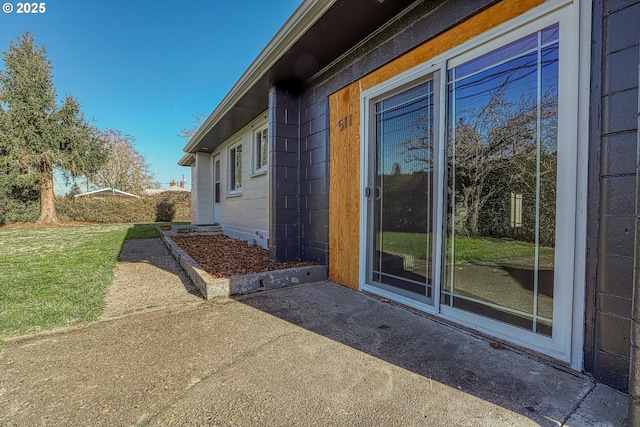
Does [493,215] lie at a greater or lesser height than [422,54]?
lesser

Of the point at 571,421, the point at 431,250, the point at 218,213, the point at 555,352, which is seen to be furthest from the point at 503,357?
the point at 218,213

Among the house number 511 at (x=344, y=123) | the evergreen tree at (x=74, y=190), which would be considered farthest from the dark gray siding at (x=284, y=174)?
the evergreen tree at (x=74, y=190)

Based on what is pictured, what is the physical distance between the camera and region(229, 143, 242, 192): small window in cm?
790

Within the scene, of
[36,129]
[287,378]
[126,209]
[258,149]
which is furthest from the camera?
[126,209]

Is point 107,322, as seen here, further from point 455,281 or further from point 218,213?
point 218,213

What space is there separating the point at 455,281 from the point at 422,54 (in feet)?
6.63

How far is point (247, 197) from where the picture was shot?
23.3ft

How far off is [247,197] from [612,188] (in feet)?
20.9

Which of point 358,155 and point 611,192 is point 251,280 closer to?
point 358,155

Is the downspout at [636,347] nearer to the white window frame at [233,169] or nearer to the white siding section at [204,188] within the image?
the white window frame at [233,169]

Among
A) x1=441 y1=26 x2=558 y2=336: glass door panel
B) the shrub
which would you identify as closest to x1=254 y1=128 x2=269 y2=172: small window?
x1=441 y1=26 x2=558 y2=336: glass door panel

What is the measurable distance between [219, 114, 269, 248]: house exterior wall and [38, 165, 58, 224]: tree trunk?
10.7 meters

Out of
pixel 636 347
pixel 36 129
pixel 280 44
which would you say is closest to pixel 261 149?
pixel 280 44

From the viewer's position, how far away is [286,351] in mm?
2096
